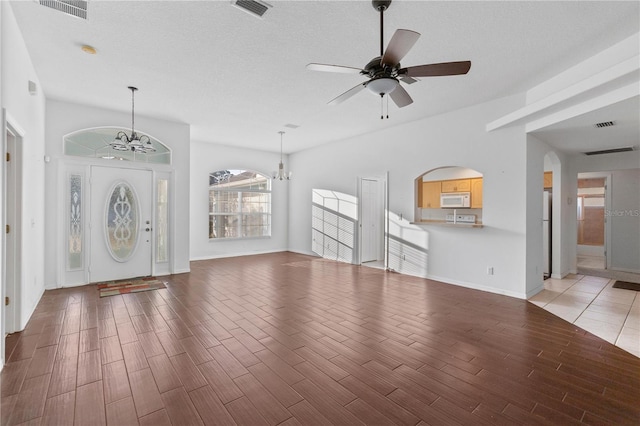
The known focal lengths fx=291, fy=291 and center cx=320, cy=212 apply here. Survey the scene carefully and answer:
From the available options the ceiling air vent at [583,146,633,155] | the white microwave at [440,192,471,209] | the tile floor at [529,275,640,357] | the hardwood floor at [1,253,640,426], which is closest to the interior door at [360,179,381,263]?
the white microwave at [440,192,471,209]

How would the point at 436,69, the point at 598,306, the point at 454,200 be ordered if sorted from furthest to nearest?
1. the point at 454,200
2. the point at 598,306
3. the point at 436,69

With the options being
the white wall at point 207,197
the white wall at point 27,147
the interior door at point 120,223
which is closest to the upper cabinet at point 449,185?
the white wall at point 207,197

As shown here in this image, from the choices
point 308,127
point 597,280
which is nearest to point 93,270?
point 308,127

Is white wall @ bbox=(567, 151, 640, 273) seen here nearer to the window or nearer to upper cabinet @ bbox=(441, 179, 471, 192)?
upper cabinet @ bbox=(441, 179, 471, 192)

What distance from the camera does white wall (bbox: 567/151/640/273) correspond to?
20.0ft

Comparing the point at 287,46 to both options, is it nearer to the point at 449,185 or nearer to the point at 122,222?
the point at 122,222

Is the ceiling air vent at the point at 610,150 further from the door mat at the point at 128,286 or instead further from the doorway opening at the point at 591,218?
the door mat at the point at 128,286

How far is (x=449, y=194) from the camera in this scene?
6.77 m

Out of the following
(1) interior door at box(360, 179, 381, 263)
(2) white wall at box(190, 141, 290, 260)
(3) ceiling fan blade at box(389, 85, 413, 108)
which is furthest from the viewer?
(2) white wall at box(190, 141, 290, 260)

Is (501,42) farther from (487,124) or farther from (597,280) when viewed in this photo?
(597,280)

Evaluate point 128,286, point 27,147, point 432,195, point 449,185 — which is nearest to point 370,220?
point 432,195

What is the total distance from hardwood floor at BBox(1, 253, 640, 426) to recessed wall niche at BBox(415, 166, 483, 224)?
2464 mm

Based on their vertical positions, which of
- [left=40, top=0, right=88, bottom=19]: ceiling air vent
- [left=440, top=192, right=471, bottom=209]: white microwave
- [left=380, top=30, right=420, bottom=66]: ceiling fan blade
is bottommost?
[left=440, top=192, right=471, bottom=209]: white microwave

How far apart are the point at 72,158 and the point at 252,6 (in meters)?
4.43
